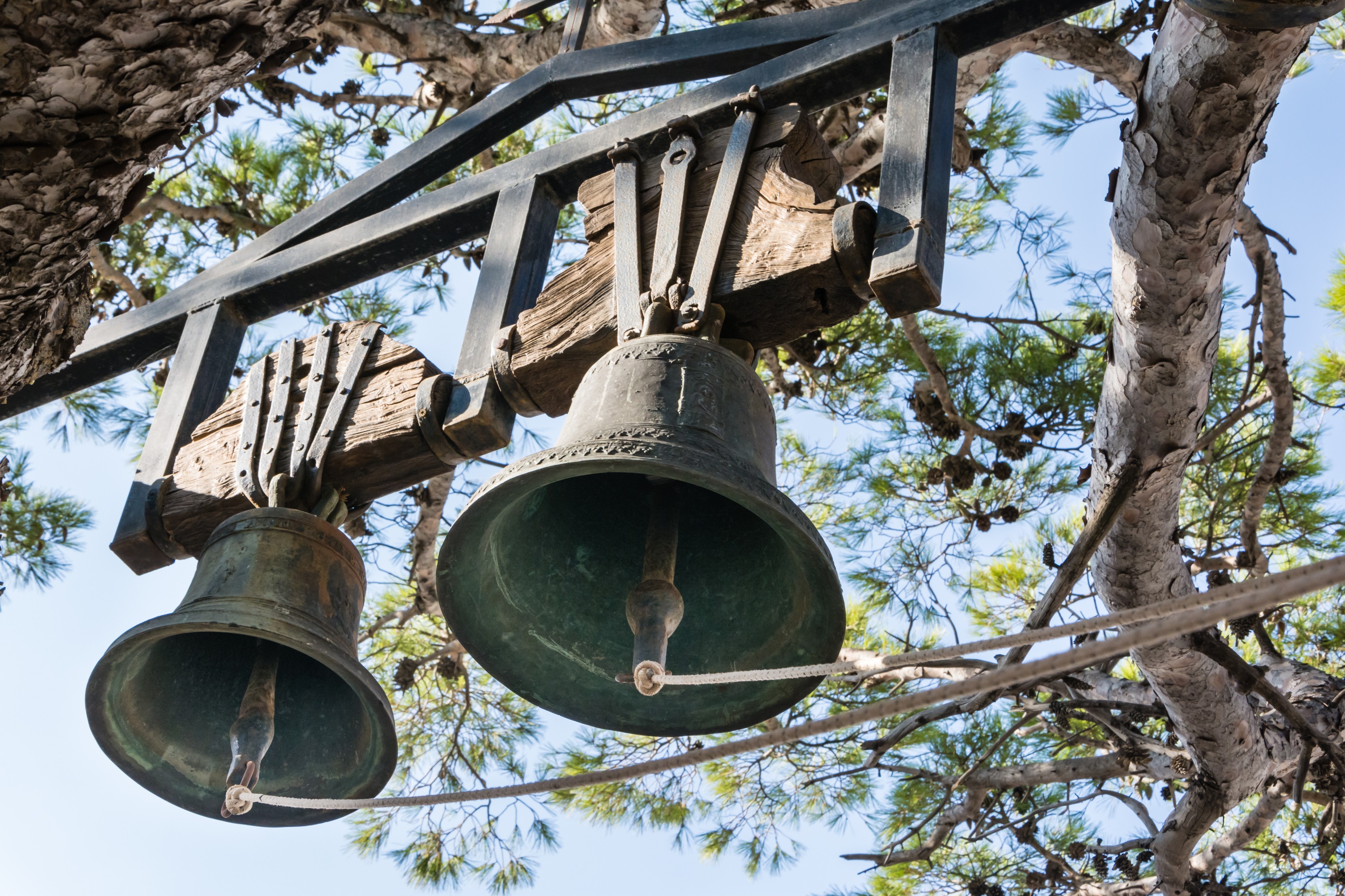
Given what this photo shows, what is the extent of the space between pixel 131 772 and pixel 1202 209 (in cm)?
182

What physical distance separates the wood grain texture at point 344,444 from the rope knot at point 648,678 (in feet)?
2.22

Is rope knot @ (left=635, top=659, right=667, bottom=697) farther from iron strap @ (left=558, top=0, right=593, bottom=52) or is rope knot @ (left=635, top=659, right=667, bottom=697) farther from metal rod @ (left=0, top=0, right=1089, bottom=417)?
iron strap @ (left=558, top=0, right=593, bottom=52)

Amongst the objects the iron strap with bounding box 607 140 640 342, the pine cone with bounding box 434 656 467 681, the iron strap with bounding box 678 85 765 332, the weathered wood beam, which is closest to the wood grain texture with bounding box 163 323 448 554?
the weathered wood beam

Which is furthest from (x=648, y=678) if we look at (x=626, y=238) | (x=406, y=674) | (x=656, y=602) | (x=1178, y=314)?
(x=406, y=674)

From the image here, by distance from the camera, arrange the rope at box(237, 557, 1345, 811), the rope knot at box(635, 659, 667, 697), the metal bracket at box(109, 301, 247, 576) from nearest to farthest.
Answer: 1. the rope at box(237, 557, 1345, 811)
2. the rope knot at box(635, 659, 667, 697)
3. the metal bracket at box(109, 301, 247, 576)

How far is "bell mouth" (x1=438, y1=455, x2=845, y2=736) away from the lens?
1.75m

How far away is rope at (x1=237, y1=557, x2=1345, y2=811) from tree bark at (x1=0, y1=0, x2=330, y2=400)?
0.96 meters

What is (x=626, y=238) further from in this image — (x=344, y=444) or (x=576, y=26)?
(x=576, y=26)

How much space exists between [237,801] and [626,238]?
2.99ft

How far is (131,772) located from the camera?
2.00 meters

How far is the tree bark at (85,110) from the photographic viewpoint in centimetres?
158

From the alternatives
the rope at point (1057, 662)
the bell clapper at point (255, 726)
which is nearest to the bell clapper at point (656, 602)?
the rope at point (1057, 662)

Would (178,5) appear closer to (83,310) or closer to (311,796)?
(83,310)

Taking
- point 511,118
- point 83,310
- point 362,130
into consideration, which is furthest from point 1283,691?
point 362,130
